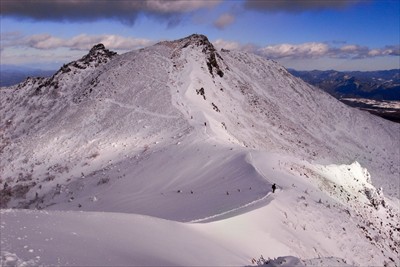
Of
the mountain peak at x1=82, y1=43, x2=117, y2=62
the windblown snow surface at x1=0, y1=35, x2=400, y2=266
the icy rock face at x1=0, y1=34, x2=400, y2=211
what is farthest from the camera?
the mountain peak at x1=82, y1=43, x2=117, y2=62

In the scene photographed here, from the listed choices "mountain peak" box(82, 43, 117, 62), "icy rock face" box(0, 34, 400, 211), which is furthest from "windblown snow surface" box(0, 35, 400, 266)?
"mountain peak" box(82, 43, 117, 62)

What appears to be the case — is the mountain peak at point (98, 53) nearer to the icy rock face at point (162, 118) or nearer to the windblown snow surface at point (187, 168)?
the icy rock face at point (162, 118)

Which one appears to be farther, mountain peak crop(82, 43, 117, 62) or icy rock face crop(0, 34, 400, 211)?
mountain peak crop(82, 43, 117, 62)

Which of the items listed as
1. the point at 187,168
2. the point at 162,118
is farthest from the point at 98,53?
the point at 187,168

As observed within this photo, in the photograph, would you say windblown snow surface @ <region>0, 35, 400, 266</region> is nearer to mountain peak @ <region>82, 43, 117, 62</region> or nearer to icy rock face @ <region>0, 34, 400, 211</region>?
icy rock face @ <region>0, 34, 400, 211</region>

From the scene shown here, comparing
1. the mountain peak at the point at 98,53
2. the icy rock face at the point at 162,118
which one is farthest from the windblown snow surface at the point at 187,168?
the mountain peak at the point at 98,53

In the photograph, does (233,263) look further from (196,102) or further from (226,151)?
(196,102)

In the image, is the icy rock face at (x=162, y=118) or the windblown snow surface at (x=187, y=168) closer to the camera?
the windblown snow surface at (x=187, y=168)

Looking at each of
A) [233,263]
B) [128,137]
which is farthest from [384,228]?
[128,137]

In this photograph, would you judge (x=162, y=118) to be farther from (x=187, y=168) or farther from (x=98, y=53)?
(x=98, y=53)
